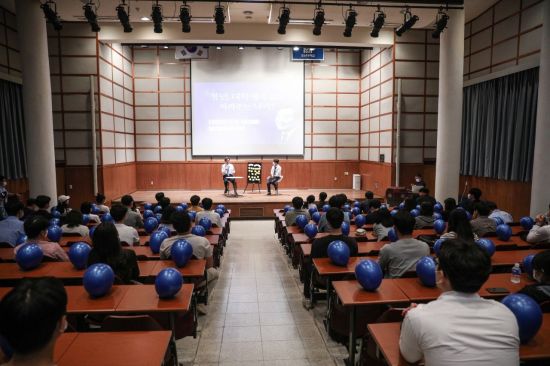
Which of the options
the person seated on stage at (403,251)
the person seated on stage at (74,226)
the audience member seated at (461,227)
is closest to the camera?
the person seated on stage at (403,251)

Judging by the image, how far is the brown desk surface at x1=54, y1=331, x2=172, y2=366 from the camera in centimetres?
186

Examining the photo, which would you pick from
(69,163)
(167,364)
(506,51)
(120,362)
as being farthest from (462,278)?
(69,163)

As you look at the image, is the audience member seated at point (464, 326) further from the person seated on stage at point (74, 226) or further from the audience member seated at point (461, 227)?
the person seated on stage at point (74, 226)

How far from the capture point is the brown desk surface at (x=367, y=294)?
2.55 m

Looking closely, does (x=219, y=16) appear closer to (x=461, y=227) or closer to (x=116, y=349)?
(x=461, y=227)

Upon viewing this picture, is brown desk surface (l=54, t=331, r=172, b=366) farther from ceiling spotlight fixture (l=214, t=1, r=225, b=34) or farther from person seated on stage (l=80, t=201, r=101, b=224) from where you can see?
ceiling spotlight fixture (l=214, t=1, r=225, b=34)

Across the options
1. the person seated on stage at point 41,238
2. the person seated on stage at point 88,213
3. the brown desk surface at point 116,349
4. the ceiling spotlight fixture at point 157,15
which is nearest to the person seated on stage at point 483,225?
the brown desk surface at point 116,349

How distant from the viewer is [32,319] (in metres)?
1.29

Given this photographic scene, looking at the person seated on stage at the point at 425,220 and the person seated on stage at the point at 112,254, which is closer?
the person seated on stage at the point at 112,254

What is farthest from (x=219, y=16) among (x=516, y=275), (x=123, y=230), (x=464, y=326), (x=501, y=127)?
(x=464, y=326)

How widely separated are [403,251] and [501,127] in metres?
7.63

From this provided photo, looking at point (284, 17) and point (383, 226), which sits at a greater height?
point (284, 17)

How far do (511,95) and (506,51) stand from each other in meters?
1.11

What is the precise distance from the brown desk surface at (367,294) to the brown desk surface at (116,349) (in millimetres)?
1192
